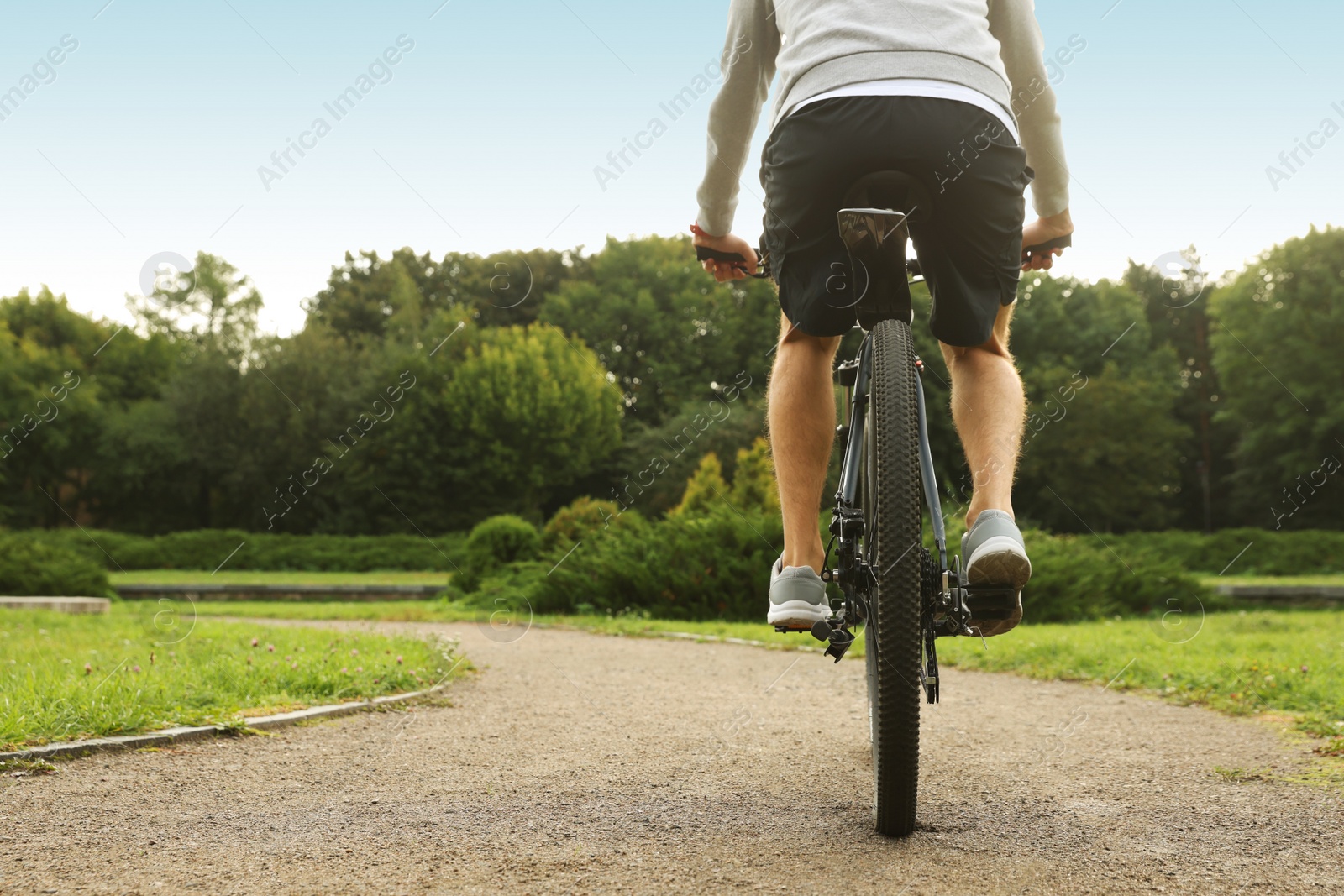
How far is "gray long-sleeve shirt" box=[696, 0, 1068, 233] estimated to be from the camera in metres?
2.51

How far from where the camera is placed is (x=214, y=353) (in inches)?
1524

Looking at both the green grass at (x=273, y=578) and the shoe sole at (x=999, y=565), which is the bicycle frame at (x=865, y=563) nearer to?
the shoe sole at (x=999, y=565)

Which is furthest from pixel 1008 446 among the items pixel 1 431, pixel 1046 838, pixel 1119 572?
pixel 1 431

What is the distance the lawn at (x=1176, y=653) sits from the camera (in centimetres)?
489

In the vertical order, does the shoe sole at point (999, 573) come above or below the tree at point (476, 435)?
below

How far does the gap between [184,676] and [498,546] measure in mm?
10821

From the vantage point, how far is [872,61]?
2490 mm

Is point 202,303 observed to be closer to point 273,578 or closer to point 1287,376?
point 273,578

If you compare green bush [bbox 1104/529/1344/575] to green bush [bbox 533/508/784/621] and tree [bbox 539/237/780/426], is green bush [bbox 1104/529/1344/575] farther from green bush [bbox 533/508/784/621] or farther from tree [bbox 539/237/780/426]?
tree [bbox 539/237/780/426]

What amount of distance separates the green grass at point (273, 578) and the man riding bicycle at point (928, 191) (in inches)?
666

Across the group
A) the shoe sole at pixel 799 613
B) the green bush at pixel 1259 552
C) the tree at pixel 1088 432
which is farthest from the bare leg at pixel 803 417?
the tree at pixel 1088 432

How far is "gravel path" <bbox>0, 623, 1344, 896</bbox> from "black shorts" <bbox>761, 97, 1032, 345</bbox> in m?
1.23

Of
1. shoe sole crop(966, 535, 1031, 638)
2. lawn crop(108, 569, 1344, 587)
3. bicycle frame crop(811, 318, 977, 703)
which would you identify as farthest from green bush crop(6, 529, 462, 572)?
shoe sole crop(966, 535, 1031, 638)

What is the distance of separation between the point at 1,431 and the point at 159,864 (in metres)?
43.5
